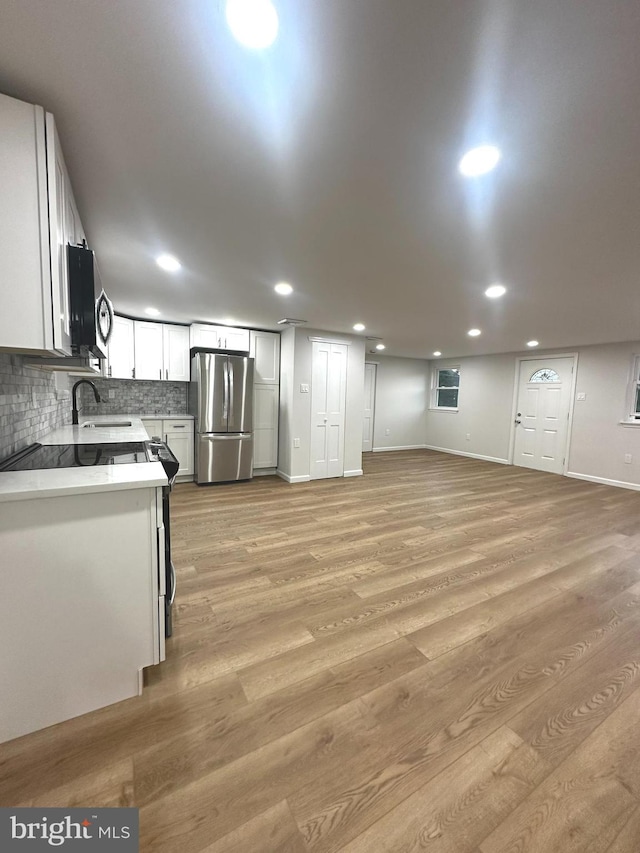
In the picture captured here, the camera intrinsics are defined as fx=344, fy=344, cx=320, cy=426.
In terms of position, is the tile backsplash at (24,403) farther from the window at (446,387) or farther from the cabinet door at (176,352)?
the window at (446,387)

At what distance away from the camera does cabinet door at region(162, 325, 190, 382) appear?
15.9 feet

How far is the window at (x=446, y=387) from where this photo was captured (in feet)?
26.2

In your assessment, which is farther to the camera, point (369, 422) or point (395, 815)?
point (369, 422)

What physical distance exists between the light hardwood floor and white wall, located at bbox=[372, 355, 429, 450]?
17.0 feet

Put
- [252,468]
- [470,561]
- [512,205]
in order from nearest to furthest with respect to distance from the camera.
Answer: [512,205] → [470,561] → [252,468]

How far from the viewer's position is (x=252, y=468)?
5.14 m

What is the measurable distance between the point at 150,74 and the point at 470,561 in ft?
10.5

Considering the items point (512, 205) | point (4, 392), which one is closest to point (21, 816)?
point (4, 392)

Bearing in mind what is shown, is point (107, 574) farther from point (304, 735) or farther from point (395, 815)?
point (395, 815)

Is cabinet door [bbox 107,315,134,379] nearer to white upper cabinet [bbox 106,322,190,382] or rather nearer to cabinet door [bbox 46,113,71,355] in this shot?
white upper cabinet [bbox 106,322,190,382]

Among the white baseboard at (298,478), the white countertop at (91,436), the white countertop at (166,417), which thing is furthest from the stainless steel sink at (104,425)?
the white baseboard at (298,478)

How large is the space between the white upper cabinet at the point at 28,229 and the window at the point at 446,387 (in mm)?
7800

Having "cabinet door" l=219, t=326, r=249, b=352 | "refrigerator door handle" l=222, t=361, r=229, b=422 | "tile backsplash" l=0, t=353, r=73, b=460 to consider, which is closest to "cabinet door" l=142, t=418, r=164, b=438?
"refrigerator door handle" l=222, t=361, r=229, b=422

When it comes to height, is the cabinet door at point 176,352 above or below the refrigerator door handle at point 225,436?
above
